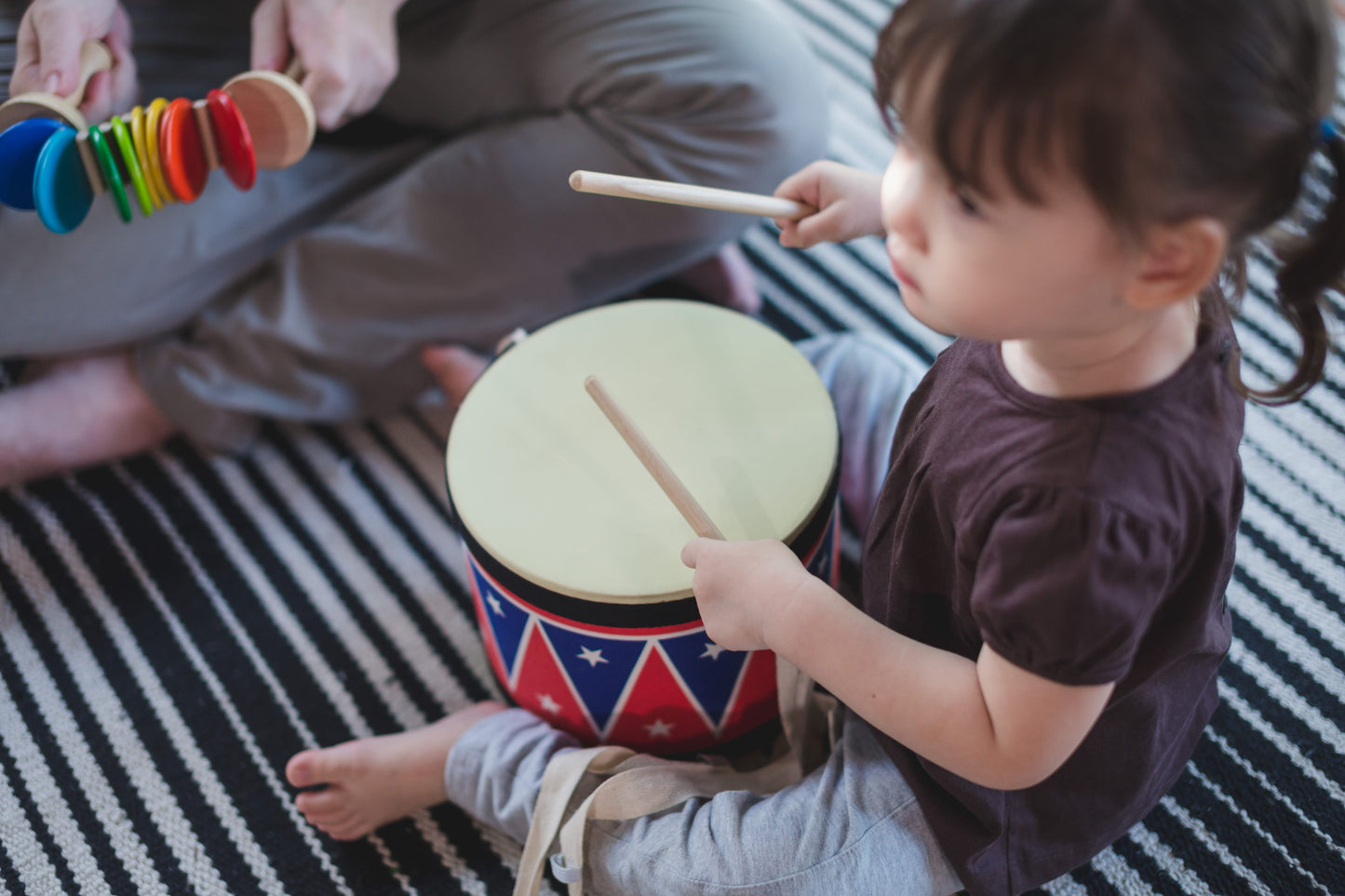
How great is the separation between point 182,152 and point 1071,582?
0.66 m

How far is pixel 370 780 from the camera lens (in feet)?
2.59

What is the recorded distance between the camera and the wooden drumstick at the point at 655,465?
24.9 inches

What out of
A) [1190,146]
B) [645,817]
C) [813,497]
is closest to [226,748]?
[645,817]

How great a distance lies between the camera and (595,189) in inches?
24.9

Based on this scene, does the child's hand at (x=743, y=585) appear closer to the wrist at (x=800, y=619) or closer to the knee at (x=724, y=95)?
the wrist at (x=800, y=619)

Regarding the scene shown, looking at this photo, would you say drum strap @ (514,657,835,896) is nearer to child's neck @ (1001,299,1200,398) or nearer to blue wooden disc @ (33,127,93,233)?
Answer: child's neck @ (1001,299,1200,398)

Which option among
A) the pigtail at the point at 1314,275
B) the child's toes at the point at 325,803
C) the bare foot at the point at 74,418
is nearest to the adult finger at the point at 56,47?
the bare foot at the point at 74,418

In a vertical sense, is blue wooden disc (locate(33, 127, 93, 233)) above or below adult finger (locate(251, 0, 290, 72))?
below

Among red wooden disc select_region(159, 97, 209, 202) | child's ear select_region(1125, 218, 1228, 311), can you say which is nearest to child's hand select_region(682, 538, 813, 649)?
child's ear select_region(1125, 218, 1228, 311)

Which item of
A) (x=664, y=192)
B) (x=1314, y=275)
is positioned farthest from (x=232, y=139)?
(x=1314, y=275)

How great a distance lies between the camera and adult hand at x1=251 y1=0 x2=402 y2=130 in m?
0.79

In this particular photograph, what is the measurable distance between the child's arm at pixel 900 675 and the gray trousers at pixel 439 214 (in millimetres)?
454

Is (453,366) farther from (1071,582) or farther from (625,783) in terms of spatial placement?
(1071,582)

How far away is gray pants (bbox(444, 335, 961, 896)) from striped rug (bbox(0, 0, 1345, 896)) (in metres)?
0.08
